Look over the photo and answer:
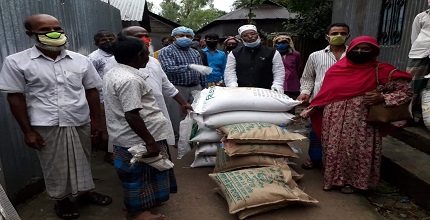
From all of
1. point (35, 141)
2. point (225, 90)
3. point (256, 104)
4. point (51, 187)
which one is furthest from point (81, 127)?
point (256, 104)

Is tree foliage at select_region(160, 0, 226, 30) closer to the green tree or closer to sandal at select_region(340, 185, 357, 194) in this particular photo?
the green tree

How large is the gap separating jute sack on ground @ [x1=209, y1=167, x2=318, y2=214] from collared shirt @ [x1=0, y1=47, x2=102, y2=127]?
53.3 inches

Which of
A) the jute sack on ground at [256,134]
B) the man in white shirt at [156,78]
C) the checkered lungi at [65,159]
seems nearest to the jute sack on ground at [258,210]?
the jute sack on ground at [256,134]

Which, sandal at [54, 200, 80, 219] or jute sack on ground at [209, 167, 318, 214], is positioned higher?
jute sack on ground at [209, 167, 318, 214]

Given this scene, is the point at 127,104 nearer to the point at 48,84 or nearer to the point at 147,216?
the point at 48,84

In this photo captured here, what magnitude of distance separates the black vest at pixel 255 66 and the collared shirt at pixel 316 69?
1.43ft

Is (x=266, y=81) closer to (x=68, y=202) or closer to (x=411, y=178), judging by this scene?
(x=411, y=178)

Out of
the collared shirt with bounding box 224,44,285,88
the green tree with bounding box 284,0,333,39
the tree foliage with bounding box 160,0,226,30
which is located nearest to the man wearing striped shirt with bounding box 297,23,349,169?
the collared shirt with bounding box 224,44,285,88

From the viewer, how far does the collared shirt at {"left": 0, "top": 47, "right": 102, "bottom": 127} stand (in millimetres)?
2100

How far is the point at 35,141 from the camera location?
2.18 m

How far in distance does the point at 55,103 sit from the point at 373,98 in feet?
8.59

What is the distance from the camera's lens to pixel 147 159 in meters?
2.09

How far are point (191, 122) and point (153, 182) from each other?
99 cm

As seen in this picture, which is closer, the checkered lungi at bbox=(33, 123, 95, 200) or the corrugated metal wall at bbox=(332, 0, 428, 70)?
the checkered lungi at bbox=(33, 123, 95, 200)
